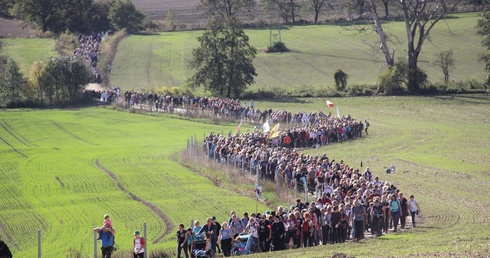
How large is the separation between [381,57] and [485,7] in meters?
23.9

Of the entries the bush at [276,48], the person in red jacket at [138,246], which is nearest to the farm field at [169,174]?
the person in red jacket at [138,246]

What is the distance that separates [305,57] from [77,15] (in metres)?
35.2

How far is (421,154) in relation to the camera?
1845 inches

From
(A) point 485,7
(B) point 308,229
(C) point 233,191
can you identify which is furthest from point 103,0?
(B) point 308,229

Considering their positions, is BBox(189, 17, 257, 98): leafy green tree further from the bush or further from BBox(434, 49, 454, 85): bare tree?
the bush

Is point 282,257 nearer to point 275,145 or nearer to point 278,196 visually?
point 278,196

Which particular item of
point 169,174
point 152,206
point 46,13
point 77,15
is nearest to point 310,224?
point 152,206

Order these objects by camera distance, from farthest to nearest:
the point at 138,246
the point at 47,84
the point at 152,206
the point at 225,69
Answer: the point at 225,69 < the point at 47,84 < the point at 152,206 < the point at 138,246

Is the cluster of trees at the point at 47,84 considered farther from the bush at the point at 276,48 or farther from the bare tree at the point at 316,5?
the bare tree at the point at 316,5

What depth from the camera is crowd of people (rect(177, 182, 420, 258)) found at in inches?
911

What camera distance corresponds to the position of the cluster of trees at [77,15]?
380ft

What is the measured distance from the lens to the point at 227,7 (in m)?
128

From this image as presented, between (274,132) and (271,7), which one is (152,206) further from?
(271,7)

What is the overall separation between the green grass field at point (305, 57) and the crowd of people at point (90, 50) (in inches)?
90.4
